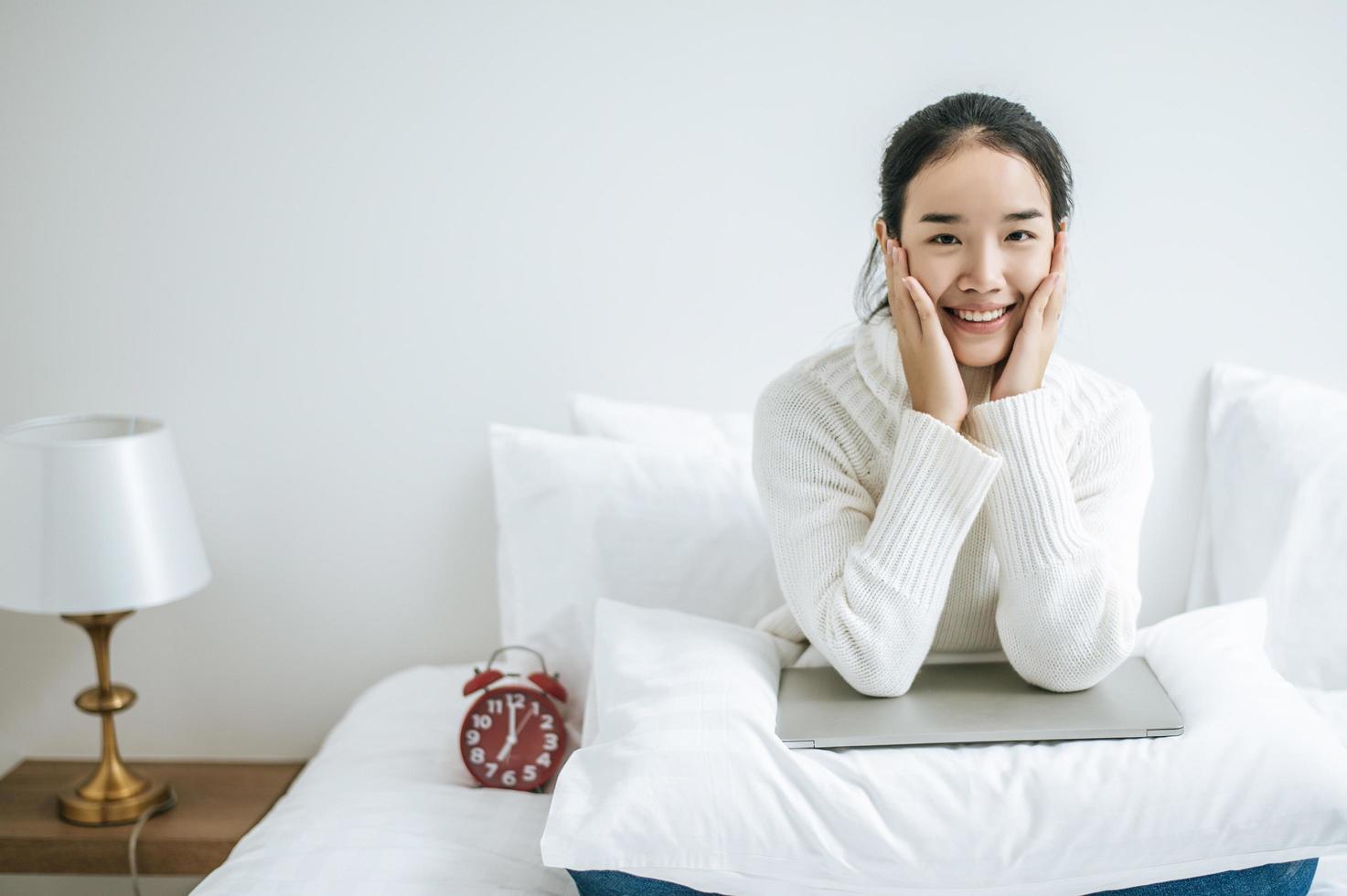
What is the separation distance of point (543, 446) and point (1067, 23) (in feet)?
3.02

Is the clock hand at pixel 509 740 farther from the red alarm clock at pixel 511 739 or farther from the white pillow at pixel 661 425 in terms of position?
the white pillow at pixel 661 425

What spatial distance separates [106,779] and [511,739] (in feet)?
2.27

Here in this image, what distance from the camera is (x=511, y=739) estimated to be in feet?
4.52

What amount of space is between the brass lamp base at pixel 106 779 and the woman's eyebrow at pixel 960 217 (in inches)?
46.9

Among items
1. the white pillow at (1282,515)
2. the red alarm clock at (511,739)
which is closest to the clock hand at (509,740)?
the red alarm clock at (511,739)

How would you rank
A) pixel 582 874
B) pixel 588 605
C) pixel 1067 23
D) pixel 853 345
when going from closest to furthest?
pixel 582 874, pixel 853 345, pixel 588 605, pixel 1067 23

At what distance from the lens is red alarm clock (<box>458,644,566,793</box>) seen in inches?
54.1

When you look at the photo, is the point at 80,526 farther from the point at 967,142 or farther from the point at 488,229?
the point at 967,142

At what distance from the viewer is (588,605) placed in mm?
1493

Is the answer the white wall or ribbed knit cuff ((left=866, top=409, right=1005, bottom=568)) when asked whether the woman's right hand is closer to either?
ribbed knit cuff ((left=866, top=409, right=1005, bottom=568))

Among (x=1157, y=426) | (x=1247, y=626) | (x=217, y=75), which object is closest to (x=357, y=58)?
(x=217, y=75)

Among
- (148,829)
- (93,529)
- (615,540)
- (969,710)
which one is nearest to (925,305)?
(969,710)

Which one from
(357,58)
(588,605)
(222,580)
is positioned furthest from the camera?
(222,580)

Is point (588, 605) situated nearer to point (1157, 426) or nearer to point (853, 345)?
point (853, 345)
